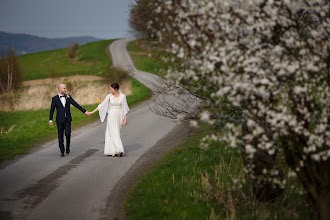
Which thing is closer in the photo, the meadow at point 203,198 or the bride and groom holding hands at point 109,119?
the meadow at point 203,198

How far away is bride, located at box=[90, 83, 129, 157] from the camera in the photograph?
44.4ft

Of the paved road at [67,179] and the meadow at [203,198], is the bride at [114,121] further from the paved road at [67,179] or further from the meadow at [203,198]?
the meadow at [203,198]

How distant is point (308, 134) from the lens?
584 cm

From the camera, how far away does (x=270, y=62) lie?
6.11 metres

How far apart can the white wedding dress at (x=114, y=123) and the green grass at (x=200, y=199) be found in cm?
257

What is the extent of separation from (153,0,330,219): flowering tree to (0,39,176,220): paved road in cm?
360

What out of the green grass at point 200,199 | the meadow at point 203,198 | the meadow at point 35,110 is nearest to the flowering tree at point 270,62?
the meadow at point 203,198

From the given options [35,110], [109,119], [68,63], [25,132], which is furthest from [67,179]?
[68,63]

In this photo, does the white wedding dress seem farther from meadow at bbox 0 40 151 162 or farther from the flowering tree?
the flowering tree

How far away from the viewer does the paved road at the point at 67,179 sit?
8162 millimetres

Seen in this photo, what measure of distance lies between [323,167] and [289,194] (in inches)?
90.5

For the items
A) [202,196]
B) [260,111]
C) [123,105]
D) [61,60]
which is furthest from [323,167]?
[61,60]

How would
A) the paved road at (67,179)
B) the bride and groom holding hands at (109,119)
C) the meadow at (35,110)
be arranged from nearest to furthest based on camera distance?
the paved road at (67,179) → the bride and groom holding hands at (109,119) → the meadow at (35,110)

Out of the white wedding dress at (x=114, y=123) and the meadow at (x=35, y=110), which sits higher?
the white wedding dress at (x=114, y=123)
